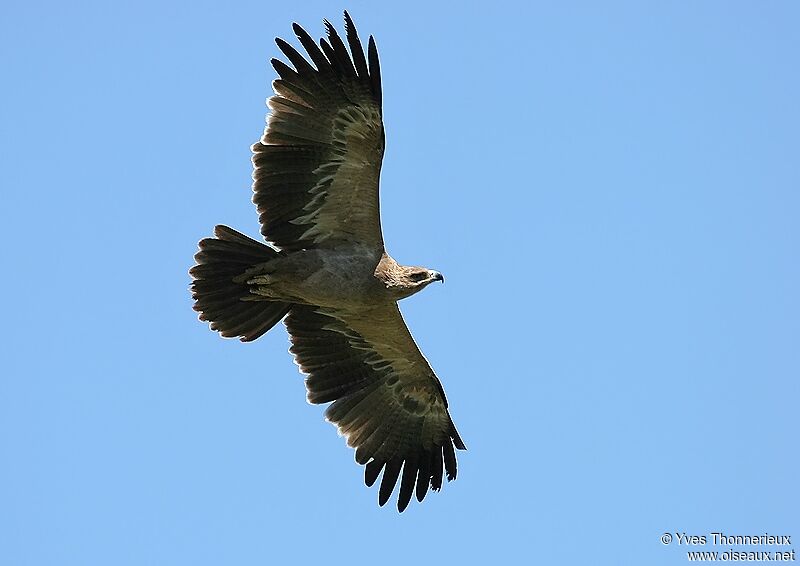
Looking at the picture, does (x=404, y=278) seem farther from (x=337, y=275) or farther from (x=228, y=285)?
(x=228, y=285)

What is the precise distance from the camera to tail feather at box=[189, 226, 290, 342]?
11.9 meters

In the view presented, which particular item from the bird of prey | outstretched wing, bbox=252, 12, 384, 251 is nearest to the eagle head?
the bird of prey

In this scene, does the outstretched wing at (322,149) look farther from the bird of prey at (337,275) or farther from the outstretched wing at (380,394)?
the outstretched wing at (380,394)

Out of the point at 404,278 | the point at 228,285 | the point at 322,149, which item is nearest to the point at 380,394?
the point at 404,278

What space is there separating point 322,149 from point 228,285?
5.23 ft

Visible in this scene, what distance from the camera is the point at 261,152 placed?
11586mm

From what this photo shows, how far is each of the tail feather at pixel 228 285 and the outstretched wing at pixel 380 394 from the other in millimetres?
640

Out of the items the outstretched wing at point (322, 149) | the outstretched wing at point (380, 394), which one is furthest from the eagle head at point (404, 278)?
the outstretched wing at point (380, 394)

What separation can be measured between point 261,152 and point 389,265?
5.30ft

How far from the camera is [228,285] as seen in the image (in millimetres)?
12023

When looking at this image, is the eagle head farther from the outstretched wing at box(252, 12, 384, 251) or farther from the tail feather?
the tail feather

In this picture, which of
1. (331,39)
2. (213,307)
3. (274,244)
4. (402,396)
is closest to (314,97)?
(331,39)

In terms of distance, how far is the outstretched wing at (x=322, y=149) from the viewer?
1144 centimetres

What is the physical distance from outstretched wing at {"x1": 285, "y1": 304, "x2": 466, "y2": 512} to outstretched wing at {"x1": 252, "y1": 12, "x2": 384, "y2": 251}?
1109 millimetres
